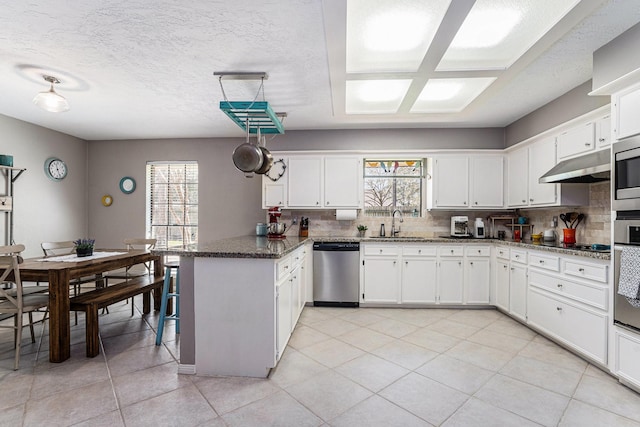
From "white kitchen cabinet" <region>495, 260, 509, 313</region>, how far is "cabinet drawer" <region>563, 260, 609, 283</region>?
979 millimetres

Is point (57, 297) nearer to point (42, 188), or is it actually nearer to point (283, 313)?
point (283, 313)

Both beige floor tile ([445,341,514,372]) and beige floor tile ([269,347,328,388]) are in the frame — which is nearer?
beige floor tile ([269,347,328,388])

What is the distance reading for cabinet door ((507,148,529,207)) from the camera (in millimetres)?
3795

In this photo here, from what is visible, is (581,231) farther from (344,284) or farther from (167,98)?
(167,98)

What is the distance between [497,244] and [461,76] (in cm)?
216

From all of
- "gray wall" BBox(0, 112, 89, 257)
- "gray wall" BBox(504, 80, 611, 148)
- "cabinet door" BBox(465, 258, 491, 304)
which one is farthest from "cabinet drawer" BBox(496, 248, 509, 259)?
"gray wall" BBox(0, 112, 89, 257)

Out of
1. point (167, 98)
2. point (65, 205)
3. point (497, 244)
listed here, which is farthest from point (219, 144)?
point (497, 244)

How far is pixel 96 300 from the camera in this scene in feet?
9.05

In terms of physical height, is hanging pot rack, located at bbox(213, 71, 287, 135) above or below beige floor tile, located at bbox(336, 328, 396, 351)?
above

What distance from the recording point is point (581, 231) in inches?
129

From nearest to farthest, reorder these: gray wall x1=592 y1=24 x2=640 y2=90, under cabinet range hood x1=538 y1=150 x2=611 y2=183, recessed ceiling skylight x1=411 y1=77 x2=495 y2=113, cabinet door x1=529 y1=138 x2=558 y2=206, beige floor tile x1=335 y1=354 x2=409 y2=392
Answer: gray wall x1=592 y1=24 x2=640 y2=90
beige floor tile x1=335 y1=354 x2=409 y2=392
under cabinet range hood x1=538 y1=150 x2=611 y2=183
recessed ceiling skylight x1=411 y1=77 x2=495 y2=113
cabinet door x1=529 y1=138 x2=558 y2=206

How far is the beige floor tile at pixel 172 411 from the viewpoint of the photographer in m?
1.79

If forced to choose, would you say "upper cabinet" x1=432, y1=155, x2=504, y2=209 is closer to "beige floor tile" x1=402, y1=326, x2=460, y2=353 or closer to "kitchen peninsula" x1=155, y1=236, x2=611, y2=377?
"beige floor tile" x1=402, y1=326, x2=460, y2=353

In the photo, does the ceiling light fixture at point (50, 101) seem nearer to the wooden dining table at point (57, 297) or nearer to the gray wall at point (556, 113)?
the wooden dining table at point (57, 297)
